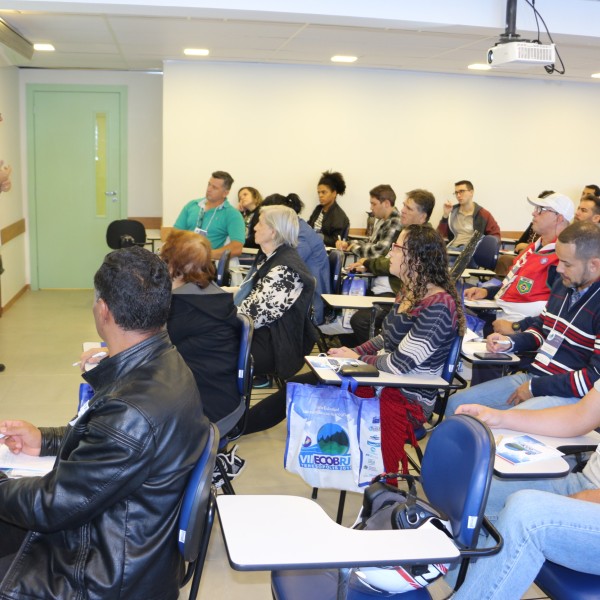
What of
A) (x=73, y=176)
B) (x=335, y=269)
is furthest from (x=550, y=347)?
(x=73, y=176)

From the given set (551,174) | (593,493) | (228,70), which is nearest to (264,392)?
(593,493)

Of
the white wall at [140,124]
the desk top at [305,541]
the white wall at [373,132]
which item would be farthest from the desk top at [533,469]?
the white wall at [140,124]

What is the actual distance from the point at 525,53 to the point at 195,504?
3.57 meters

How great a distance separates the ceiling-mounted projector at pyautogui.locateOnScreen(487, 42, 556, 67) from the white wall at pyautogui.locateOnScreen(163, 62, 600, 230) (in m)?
3.13

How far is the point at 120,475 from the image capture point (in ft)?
4.70

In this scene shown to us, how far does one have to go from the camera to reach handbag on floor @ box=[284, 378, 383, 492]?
2543 millimetres

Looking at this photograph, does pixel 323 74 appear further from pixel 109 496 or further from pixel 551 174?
pixel 109 496

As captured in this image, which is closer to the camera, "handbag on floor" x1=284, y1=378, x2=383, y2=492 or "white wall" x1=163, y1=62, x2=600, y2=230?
"handbag on floor" x1=284, y1=378, x2=383, y2=492

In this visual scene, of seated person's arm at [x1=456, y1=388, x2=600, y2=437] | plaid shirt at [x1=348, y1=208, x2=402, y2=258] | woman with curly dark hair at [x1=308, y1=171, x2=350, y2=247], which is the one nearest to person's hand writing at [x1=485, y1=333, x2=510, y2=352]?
seated person's arm at [x1=456, y1=388, x2=600, y2=437]

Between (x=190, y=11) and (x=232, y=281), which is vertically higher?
(x=190, y=11)

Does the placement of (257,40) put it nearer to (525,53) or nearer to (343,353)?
(525,53)

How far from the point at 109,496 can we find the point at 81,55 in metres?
5.98

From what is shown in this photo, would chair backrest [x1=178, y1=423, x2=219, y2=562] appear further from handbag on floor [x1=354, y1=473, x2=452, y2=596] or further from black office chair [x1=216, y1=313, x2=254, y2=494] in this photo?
black office chair [x1=216, y1=313, x2=254, y2=494]

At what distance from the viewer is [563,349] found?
283 cm
